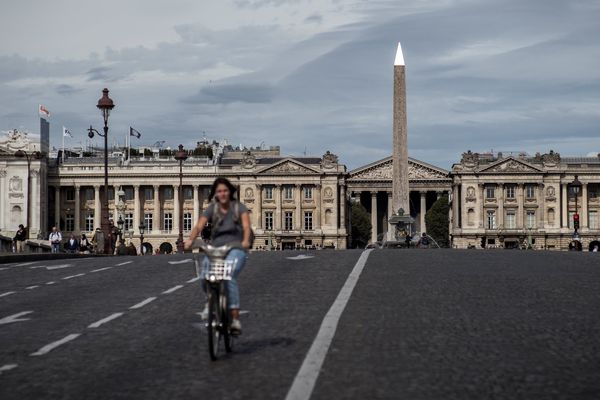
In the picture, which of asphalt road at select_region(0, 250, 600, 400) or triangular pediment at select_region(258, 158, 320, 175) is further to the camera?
triangular pediment at select_region(258, 158, 320, 175)

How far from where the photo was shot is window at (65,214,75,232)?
158125 mm

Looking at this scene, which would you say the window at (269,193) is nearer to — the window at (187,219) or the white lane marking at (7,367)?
the window at (187,219)

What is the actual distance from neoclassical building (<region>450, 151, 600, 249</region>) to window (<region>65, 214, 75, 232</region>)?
49.9 metres

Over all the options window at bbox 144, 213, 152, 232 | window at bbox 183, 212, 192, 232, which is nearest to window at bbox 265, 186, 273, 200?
window at bbox 183, 212, 192, 232

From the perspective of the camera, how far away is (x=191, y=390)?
1041 centimetres

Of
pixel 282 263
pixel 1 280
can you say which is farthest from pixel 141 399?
pixel 282 263

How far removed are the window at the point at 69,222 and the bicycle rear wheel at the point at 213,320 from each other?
148764 millimetres

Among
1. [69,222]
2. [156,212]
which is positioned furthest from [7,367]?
[69,222]

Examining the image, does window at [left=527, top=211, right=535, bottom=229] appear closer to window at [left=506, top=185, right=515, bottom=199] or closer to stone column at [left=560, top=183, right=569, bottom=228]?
window at [left=506, top=185, right=515, bottom=199]

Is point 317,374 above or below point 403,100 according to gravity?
below

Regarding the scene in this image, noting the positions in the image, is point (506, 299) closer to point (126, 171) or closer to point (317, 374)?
point (317, 374)

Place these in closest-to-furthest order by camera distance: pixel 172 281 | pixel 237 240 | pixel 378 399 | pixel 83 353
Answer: pixel 378 399
pixel 237 240
pixel 83 353
pixel 172 281

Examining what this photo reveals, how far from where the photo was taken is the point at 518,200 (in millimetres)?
155875

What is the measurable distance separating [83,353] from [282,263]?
17822 mm
